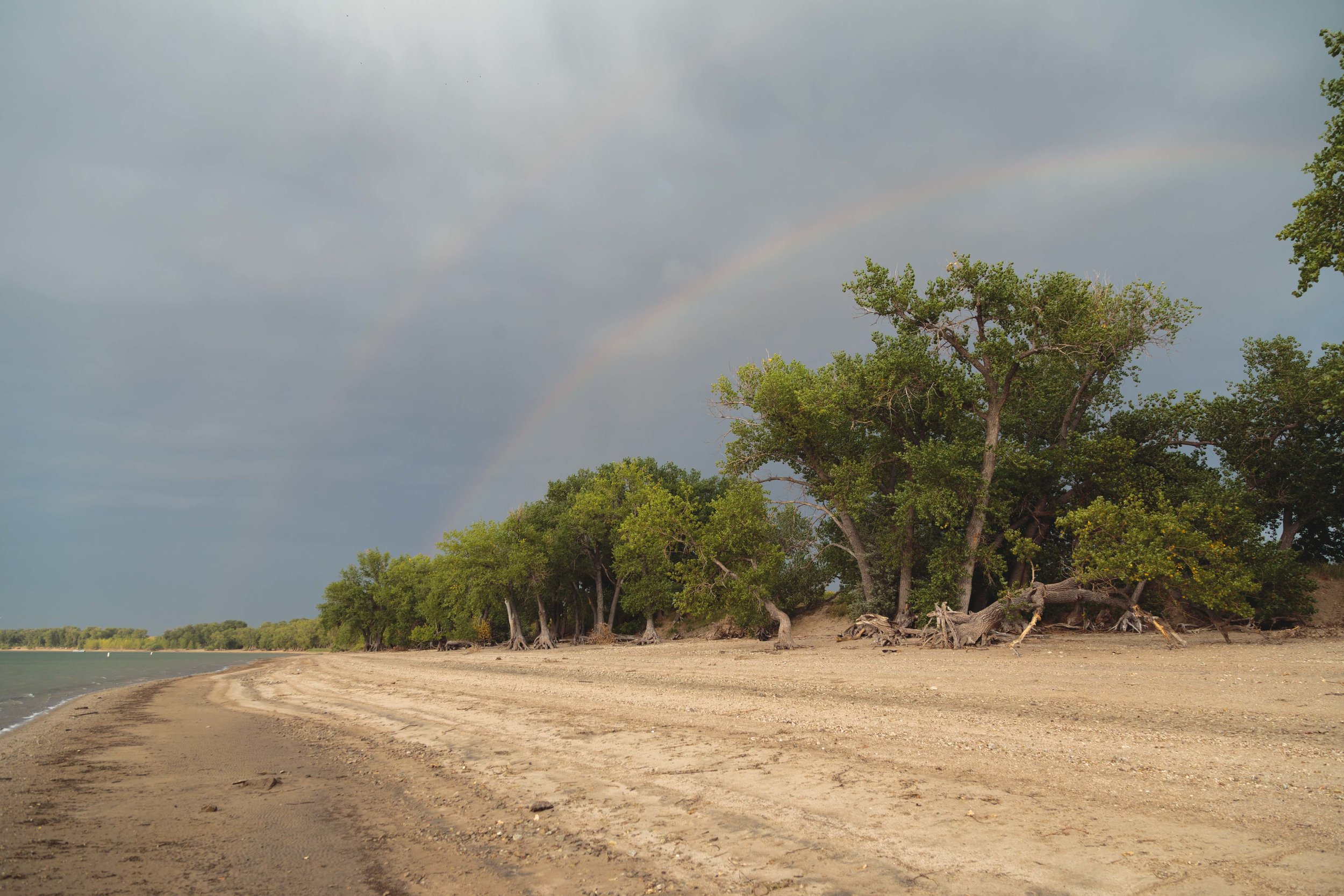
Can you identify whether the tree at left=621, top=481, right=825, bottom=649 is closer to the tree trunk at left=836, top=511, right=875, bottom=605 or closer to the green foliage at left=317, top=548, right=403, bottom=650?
the tree trunk at left=836, top=511, right=875, bottom=605

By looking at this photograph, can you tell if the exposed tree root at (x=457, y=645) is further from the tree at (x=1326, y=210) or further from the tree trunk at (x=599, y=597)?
the tree at (x=1326, y=210)

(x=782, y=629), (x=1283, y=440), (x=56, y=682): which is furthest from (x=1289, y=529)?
(x=56, y=682)

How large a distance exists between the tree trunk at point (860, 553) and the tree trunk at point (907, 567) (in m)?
1.58

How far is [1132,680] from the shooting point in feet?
41.5

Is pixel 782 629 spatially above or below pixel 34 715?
above

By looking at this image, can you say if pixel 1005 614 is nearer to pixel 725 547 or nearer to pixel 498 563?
pixel 725 547

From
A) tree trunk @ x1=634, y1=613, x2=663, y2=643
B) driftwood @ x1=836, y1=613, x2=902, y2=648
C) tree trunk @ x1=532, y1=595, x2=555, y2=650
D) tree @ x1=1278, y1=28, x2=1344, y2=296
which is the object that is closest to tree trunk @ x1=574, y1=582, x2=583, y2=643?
tree trunk @ x1=532, y1=595, x2=555, y2=650

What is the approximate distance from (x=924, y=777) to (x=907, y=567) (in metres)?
23.7

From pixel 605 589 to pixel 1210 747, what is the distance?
56638 millimetres

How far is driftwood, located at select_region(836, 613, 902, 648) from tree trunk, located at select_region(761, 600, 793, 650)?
2415mm

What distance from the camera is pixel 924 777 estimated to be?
690cm

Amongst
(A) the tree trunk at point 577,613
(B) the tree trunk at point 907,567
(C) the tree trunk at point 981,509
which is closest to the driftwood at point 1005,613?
(C) the tree trunk at point 981,509

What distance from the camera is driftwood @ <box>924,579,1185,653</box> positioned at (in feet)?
74.8

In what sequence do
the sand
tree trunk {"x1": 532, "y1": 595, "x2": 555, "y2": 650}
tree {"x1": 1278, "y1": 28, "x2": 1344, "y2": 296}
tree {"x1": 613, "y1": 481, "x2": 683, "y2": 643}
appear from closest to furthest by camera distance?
the sand
tree {"x1": 1278, "y1": 28, "x2": 1344, "y2": 296}
tree {"x1": 613, "y1": 481, "x2": 683, "y2": 643}
tree trunk {"x1": 532, "y1": 595, "x2": 555, "y2": 650}
